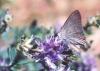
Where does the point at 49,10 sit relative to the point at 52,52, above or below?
above

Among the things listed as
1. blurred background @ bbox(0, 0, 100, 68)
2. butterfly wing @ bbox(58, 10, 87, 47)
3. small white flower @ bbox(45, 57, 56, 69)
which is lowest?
small white flower @ bbox(45, 57, 56, 69)

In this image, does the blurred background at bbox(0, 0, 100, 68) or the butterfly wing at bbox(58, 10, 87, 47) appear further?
the blurred background at bbox(0, 0, 100, 68)

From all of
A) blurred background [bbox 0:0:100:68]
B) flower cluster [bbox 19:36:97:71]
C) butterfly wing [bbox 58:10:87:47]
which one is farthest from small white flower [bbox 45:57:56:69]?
blurred background [bbox 0:0:100:68]

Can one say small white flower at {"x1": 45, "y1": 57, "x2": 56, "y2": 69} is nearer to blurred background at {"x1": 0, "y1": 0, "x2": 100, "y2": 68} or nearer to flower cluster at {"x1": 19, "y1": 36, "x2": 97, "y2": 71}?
flower cluster at {"x1": 19, "y1": 36, "x2": 97, "y2": 71}

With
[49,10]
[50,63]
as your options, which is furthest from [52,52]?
[49,10]

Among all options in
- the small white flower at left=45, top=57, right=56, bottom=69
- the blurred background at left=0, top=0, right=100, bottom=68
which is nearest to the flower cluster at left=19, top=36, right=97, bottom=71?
the small white flower at left=45, top=57, right=56, bottom=69

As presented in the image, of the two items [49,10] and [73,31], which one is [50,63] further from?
[49,10]

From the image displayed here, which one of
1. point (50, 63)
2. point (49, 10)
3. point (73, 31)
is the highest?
point (49, 10)

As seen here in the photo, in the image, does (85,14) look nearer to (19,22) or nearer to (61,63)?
(19,22)

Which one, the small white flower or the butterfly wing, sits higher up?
the butterfly wing
